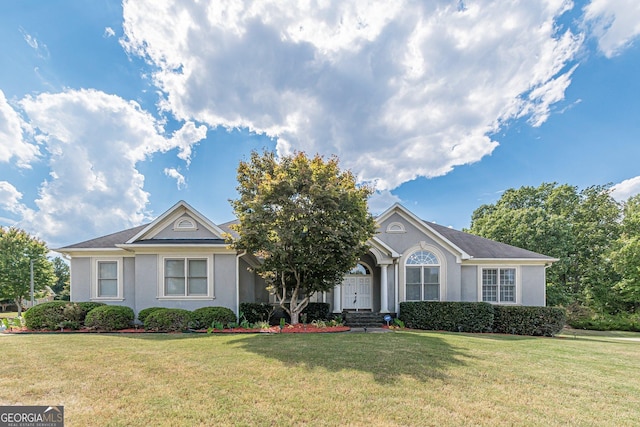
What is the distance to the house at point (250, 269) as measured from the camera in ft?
44.7

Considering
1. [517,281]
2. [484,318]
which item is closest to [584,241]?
[517,281]

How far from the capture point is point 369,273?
16.9 metres

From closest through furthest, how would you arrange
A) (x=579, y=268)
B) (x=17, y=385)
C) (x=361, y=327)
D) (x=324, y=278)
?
(x=17, y=385) < (x=324, y=278) < (x=361, y=327) < (x=579, y=268)

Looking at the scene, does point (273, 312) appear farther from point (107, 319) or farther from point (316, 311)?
point (107, 319)

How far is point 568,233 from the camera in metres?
24.6

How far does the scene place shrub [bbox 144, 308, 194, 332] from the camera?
40.2 feet

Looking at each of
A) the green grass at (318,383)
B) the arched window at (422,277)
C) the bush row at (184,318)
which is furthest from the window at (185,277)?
the arched window at (422,277)

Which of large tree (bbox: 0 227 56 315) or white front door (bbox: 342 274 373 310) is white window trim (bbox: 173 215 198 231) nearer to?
white front door (bbox: 342 274 373 310)

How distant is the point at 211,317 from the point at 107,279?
5.99 m

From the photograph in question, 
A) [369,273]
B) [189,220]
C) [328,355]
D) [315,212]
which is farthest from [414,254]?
[189,220]

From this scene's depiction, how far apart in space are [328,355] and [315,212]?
537cm

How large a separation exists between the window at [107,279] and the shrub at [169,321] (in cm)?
335

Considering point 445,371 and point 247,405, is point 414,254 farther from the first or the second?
point 247,405

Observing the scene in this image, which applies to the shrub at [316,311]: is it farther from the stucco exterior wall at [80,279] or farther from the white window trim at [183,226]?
the stucco exterior wall at [80,279]
